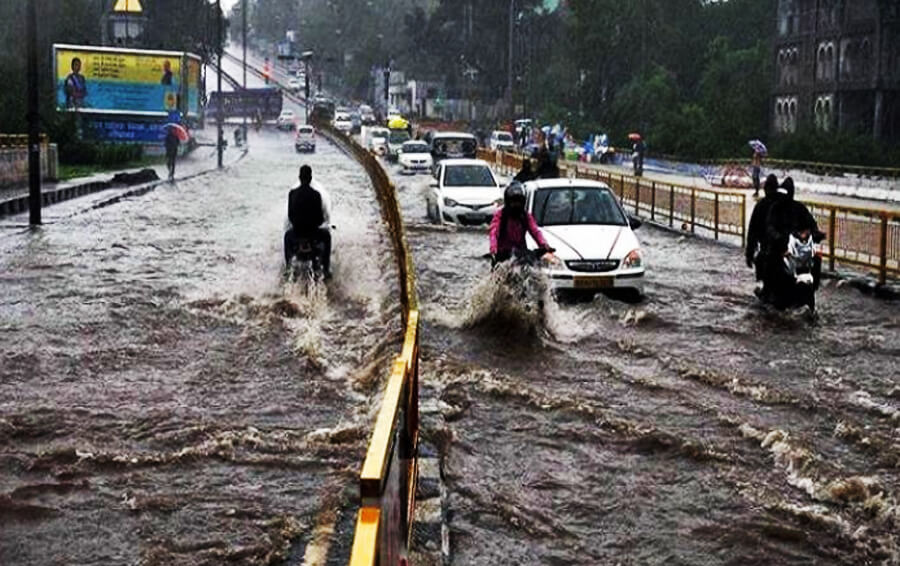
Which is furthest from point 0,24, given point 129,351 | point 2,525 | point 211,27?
point 2,525

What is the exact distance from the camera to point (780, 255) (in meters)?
15.7

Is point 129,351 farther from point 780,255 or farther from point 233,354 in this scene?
point 780,255

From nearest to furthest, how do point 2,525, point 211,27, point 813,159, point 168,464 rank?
point 2,525
point 168,464
point 813,159
point 211,27

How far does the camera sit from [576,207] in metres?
17.8

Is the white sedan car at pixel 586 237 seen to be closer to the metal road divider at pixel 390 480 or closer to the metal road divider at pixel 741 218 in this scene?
the metal road divider at pixel 741 218

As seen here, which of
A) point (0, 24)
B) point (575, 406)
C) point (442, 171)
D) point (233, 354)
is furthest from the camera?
point (0, 24)

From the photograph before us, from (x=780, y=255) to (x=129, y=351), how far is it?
7.85m

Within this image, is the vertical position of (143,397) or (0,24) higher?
(0,24)

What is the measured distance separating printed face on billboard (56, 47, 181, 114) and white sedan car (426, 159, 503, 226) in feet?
114

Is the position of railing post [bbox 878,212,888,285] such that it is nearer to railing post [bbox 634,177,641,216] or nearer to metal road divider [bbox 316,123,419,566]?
metal road divider [bbox 316,123,419,566]

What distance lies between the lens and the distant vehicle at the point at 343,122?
96988 millimetres

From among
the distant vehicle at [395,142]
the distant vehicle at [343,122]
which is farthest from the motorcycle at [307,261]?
the distant vehicle at [343,122]

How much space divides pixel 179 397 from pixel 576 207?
8.09m

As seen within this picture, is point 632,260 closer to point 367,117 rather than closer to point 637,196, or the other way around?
point 637,196
